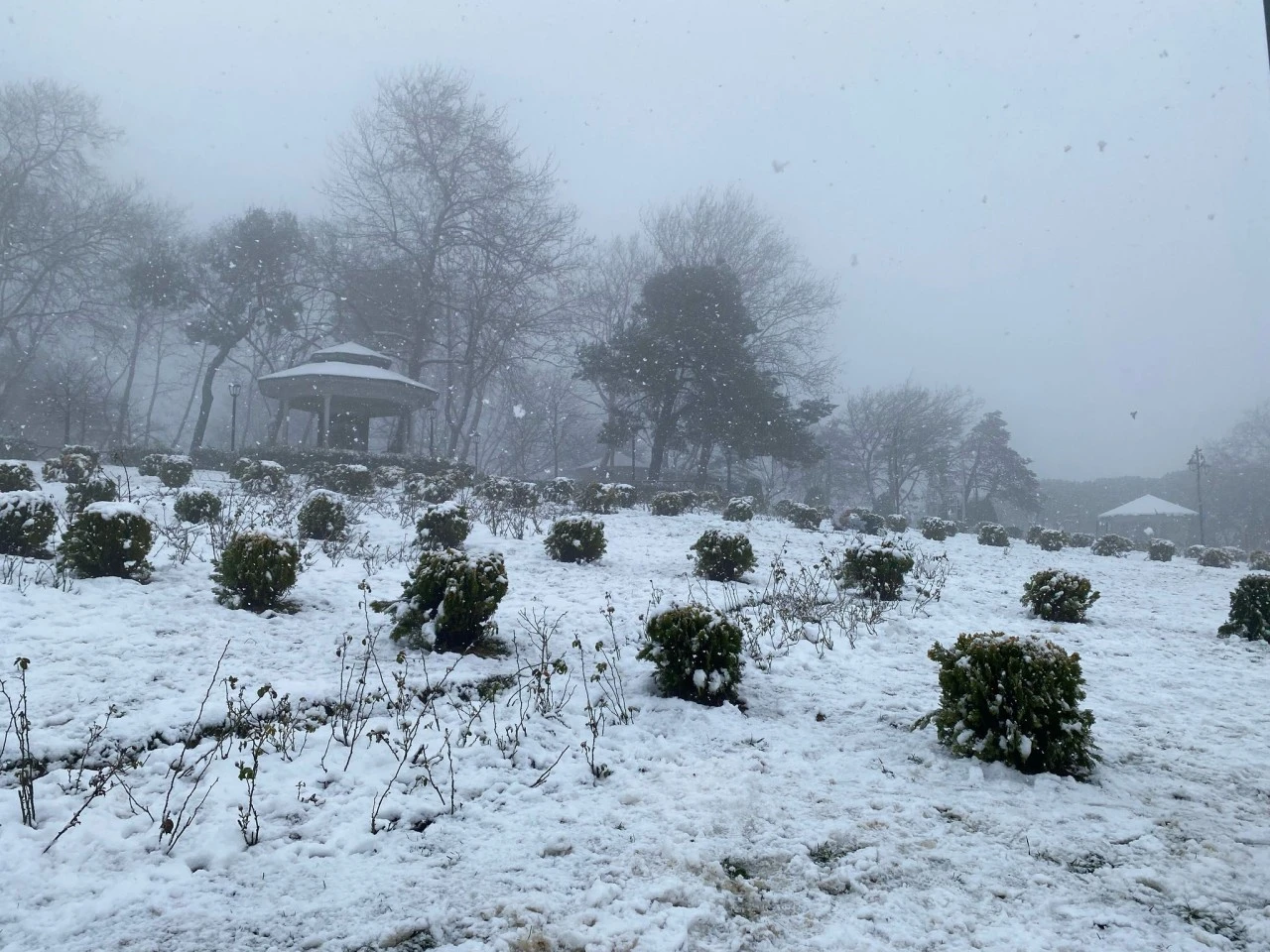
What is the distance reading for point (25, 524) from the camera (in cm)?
577

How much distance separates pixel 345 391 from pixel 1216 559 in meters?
26.1

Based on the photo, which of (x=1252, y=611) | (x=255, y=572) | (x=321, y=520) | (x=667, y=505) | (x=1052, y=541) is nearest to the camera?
(x=255, y=572)

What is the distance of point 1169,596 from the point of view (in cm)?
1084

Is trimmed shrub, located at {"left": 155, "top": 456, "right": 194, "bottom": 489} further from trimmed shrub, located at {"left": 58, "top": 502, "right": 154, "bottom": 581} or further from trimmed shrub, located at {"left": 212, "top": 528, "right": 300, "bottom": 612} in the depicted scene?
trimmed shrub, located at {"left": 212, "top": 528, "right": 300, "bottom": 612}

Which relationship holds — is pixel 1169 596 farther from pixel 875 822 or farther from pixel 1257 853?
pixel 875 822

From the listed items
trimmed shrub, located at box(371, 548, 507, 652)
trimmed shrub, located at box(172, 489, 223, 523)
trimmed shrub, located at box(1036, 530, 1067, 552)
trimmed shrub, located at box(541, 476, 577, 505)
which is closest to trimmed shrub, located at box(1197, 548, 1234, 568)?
trimmed shrub, located at box(1036, 530, 1067, 552)

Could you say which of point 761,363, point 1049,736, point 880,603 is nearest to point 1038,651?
point 1049,736

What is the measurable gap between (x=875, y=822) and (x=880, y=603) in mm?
4706

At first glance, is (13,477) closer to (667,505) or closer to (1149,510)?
(667,505)

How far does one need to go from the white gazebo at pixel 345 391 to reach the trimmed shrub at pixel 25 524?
13.2 m

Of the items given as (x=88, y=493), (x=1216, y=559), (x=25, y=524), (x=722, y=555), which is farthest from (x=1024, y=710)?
(x=1216, y=559)

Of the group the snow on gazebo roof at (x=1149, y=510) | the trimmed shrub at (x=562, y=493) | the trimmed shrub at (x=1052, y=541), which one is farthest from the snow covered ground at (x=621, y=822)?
the snow on gazebo roof at (x=1149, y=510)

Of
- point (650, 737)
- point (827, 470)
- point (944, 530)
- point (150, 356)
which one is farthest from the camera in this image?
point (827, 470)

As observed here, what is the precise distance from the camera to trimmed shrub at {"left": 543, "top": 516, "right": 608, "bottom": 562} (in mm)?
8617
